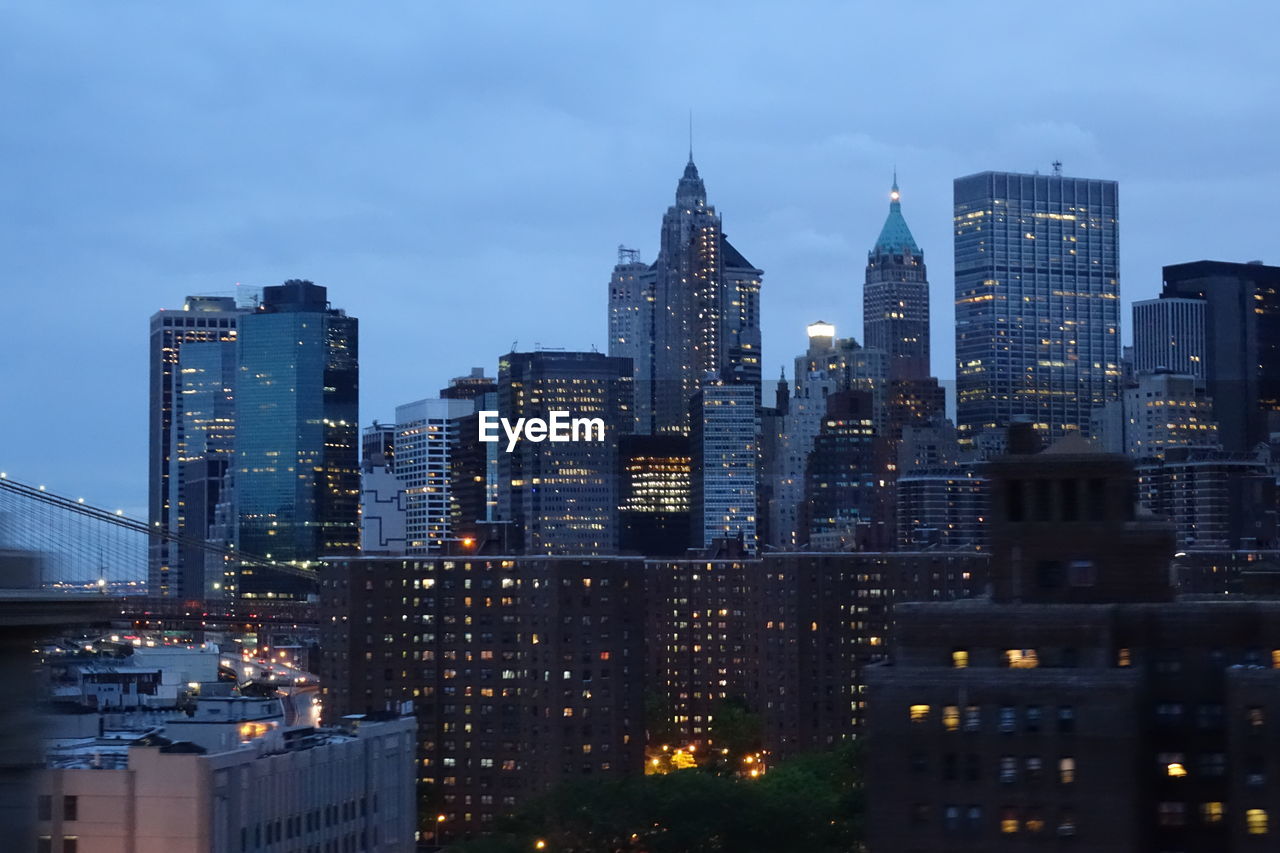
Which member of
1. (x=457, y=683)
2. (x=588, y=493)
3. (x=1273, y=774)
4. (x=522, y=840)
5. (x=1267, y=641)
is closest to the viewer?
(x=1273, y=774)

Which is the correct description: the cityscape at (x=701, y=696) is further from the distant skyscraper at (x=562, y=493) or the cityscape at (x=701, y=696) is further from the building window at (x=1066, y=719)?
the distant skyscraper at (x=562, y=493)

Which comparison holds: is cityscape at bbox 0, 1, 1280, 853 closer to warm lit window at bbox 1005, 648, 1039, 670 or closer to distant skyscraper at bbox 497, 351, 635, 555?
warm lit window at bbox 1005, 648, 1039, 670

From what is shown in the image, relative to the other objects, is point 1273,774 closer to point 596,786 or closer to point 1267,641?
point 1267,641

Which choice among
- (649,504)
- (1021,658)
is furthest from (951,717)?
(649,504)

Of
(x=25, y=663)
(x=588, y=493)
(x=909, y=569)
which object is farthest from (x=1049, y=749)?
A: (x=588, y=493)
